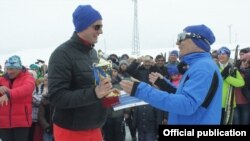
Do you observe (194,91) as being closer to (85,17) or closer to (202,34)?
(202,34)

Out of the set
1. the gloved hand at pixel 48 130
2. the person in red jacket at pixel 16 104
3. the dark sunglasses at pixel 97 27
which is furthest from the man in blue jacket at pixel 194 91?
the gloved hand at pixel 48 130

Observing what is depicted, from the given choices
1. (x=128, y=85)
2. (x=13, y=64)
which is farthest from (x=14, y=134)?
(x=128, y=85)

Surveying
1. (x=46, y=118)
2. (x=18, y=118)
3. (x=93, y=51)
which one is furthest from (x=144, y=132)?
(x=93, y=51)

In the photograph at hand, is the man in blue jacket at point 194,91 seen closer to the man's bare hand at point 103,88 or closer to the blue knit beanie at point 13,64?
the man's bare hand at point 103,88

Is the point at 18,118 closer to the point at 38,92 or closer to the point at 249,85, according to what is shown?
the point at 38,92

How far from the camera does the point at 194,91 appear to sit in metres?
2.82

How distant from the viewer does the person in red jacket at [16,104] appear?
568 centimetres

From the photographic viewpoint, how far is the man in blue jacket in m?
2.83

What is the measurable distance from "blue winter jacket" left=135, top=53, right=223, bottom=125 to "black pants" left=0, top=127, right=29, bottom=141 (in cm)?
340

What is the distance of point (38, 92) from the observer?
7816 millimetres

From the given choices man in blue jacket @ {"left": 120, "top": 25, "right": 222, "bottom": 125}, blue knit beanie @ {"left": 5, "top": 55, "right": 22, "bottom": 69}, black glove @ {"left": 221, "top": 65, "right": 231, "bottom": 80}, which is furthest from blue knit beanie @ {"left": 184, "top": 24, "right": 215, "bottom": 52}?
black glove @ {"left": 221, "top": 65, "right": 231, "bottom": 80}

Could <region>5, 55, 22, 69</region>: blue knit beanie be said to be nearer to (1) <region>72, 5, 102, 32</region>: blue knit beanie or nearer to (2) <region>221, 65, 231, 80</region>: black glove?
(1) <region>72, 5, 102, 32</region>: blue knit beanie

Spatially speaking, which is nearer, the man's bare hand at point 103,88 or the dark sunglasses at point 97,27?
the man's bare hand at point 103,88

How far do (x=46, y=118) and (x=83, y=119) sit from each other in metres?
3.90
